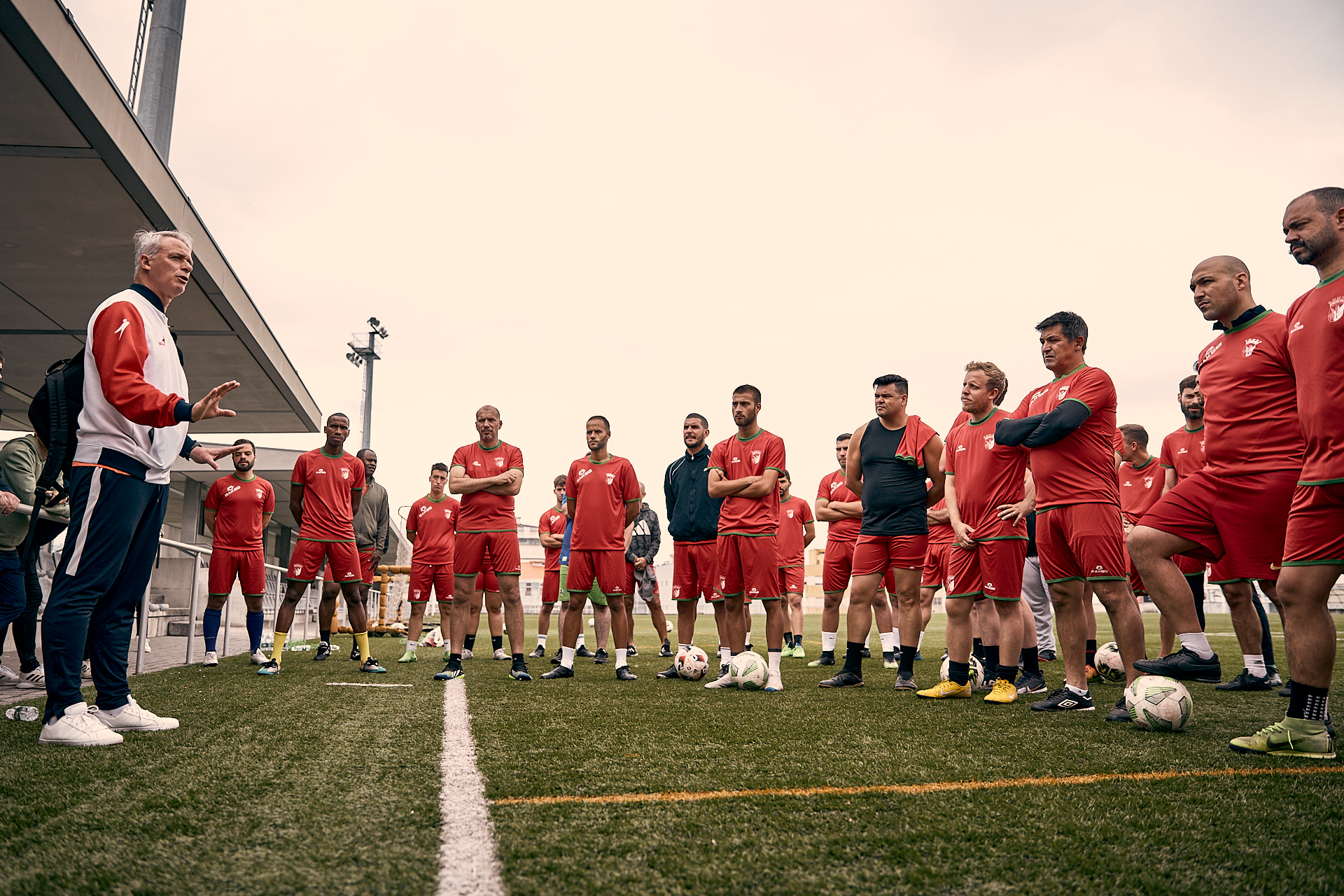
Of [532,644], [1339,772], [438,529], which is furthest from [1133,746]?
[532,644]

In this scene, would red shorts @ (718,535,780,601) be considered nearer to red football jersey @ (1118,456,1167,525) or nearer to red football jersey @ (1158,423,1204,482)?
red football jersey @ (1158,423,1204,482)

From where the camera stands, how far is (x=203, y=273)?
8.90m

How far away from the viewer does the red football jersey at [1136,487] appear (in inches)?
296

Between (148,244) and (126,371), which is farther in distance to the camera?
(148,244)

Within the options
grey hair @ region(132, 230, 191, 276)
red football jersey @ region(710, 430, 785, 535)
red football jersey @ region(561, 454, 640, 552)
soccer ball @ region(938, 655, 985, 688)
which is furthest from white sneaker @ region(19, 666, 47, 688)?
soccer ball @ region(938, 655, 985, 688)

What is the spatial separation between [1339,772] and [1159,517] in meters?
1.40

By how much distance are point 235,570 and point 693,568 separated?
482 cm

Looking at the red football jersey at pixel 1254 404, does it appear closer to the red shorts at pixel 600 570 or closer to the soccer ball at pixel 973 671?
the soccer ball at pixel 973 671

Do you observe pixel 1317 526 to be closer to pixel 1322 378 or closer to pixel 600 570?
pixel 1322 378

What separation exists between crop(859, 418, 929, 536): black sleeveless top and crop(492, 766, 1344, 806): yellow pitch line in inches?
124

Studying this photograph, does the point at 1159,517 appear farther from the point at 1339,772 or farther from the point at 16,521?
the point at 16,521

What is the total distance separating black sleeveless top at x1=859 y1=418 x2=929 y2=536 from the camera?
5.97 metres

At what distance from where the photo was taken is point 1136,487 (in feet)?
25.3

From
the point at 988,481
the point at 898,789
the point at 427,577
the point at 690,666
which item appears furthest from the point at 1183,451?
the point at 427,577
